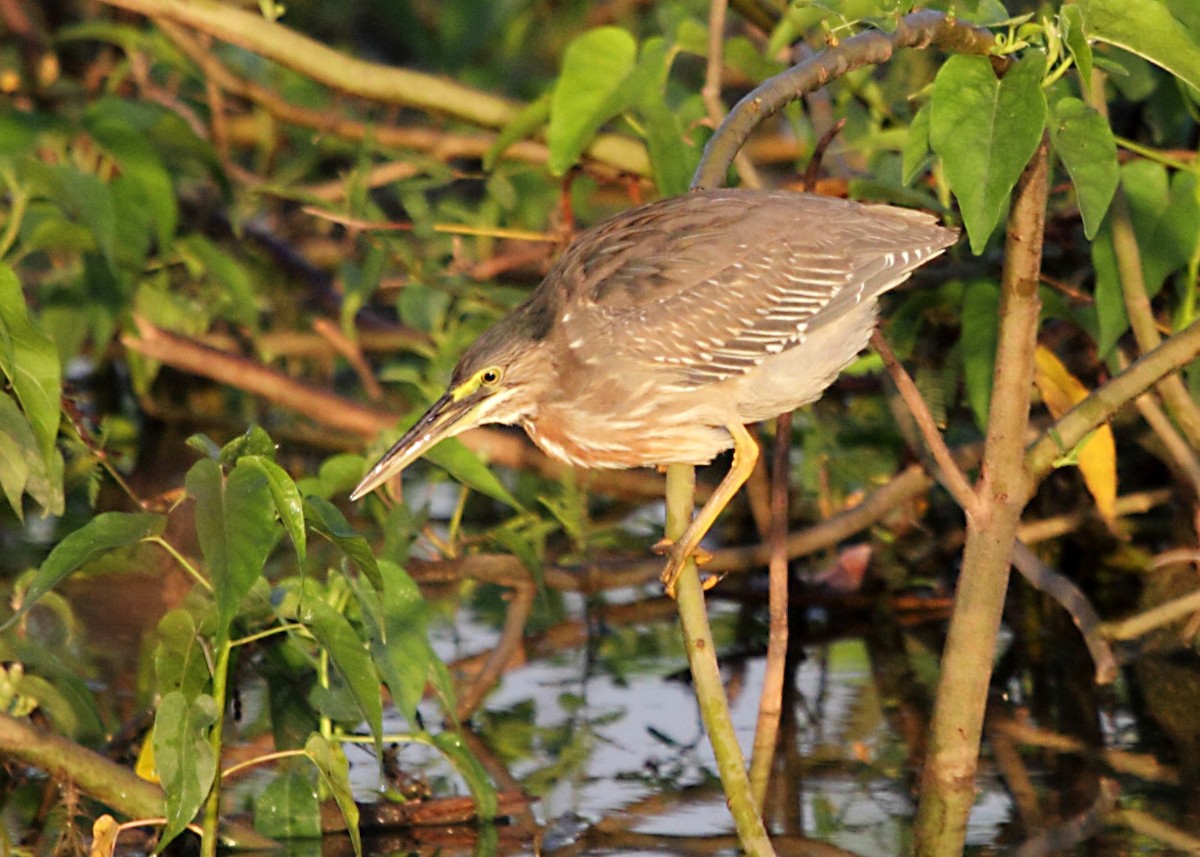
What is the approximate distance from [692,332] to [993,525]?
0.77m

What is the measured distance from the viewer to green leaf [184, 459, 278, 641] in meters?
3.11

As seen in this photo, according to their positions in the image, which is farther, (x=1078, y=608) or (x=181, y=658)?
(x=1078, y=608)

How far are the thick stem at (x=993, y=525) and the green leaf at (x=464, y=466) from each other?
1.25m

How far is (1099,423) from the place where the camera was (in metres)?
3.47

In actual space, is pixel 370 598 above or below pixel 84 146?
below

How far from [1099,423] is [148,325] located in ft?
12.6

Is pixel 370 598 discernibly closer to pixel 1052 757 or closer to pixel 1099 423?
pixel 1099 423

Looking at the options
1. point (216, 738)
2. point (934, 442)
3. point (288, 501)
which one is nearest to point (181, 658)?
point (216, 738)

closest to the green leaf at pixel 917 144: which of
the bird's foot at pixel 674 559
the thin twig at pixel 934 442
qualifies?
the thin twig at pixel 934 442

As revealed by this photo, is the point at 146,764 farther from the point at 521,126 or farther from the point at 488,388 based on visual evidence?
the point at 521,126

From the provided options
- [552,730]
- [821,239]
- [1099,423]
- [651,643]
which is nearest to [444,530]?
[651,643]

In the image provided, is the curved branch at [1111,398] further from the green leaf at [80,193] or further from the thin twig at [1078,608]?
the green leaf at [80,193]

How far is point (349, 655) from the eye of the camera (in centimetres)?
346

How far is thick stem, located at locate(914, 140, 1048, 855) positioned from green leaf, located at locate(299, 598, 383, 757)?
112cm
